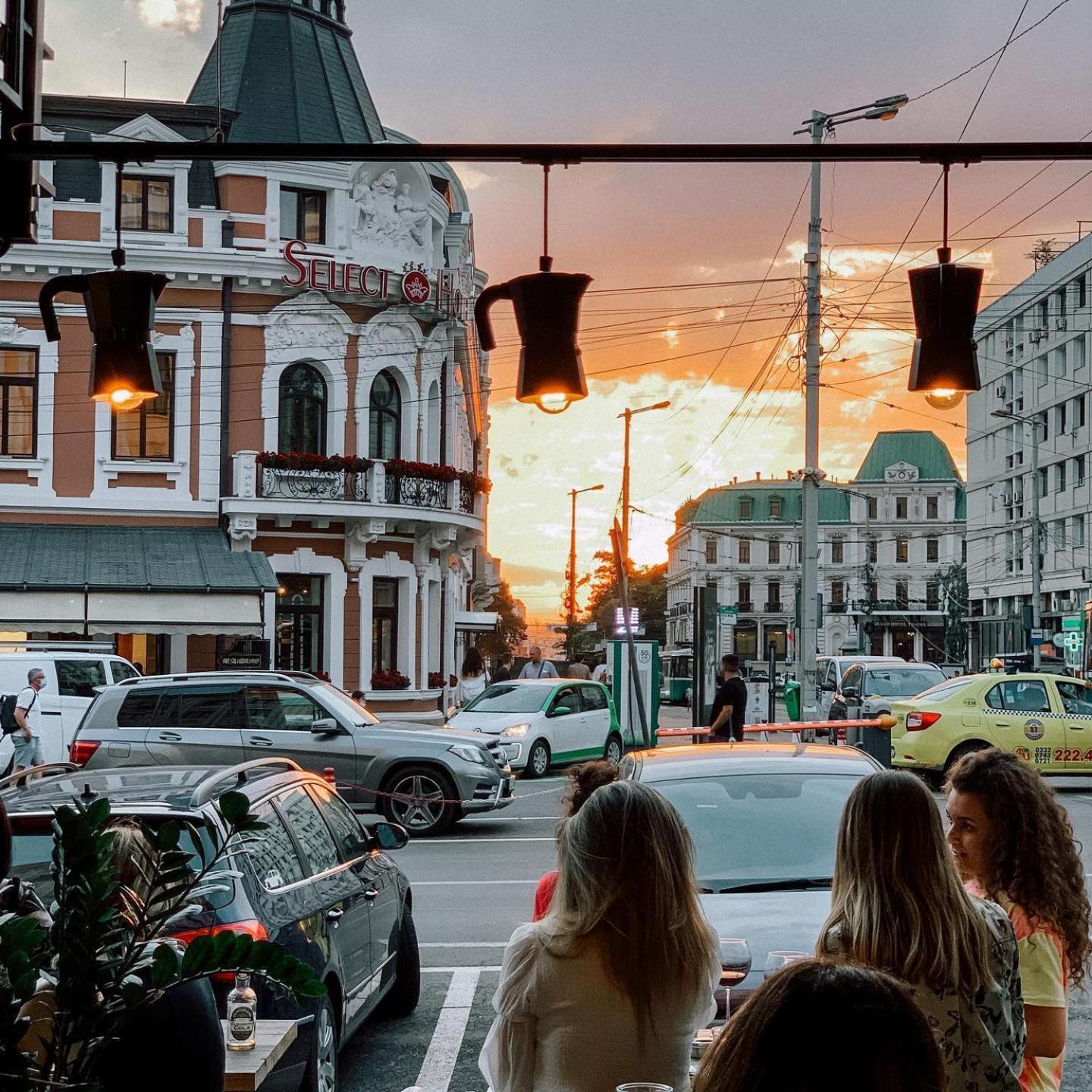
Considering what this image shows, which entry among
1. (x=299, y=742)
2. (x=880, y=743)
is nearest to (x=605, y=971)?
(x=299, y=742)

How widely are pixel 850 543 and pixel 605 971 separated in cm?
13221

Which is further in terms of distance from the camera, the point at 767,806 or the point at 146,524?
the point at 146,524

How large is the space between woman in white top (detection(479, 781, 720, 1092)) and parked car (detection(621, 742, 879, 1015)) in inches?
94.7

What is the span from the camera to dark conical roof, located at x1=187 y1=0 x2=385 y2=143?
34.9m

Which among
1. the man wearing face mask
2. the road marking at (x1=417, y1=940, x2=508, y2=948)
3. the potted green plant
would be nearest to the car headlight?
the road marking at (x1=417, y1=940, x2=508, y2=948)

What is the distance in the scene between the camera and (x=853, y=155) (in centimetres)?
591

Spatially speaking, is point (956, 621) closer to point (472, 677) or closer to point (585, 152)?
point (472, 677)

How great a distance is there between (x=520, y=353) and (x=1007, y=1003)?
361 cm

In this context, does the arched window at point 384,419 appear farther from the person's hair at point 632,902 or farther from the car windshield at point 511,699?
the person's hair at point 632,902

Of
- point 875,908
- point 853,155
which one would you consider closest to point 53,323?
point 853,155

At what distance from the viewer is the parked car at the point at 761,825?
6516mm

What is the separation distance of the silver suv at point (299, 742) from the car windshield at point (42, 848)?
11097mm

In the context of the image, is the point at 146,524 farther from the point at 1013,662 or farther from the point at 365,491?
the point at 1013,662

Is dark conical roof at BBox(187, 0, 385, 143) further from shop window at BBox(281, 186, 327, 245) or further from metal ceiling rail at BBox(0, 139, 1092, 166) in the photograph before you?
metal ceiling rail at BBox(0, 139, 1092, 166)
